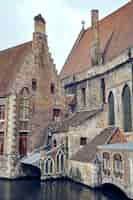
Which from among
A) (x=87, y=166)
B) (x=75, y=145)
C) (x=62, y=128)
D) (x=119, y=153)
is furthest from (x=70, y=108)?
(x=119, y=153)

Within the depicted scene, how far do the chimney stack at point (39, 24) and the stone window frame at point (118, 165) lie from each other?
48.0ft

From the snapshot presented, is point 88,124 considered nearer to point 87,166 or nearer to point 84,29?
point 87,166

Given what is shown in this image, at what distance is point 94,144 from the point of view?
2053 cm

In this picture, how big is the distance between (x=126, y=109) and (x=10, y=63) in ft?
37.3

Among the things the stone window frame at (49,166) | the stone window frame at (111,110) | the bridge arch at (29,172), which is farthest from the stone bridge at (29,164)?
the stone window frame at (111,110)

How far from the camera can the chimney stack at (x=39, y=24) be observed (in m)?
25.8

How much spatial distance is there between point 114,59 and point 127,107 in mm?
4035

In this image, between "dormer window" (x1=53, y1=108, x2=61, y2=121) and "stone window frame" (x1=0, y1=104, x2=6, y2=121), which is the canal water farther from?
"dormer window" (x1=53, y1=108, x2=61, y2=121)

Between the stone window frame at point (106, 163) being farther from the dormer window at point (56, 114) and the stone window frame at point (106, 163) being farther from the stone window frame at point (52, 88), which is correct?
the stone window frame at point (52, 88)

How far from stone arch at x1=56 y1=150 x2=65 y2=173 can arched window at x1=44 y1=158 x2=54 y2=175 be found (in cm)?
56

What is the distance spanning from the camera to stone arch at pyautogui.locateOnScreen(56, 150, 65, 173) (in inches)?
849

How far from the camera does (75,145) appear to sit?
2205 centimetres

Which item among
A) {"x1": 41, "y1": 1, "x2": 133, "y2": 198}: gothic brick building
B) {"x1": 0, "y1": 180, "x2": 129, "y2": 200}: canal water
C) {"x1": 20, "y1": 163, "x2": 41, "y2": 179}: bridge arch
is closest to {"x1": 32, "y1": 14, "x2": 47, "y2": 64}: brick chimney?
{"x1": 41, "y1": 1, "x2": 133, "y2": 198}: gothic brick building

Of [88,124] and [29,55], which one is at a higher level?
[29,55]
